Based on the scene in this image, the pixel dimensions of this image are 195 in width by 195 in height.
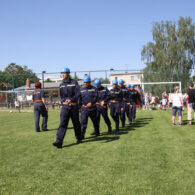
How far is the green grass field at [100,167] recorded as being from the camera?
12.1 ft

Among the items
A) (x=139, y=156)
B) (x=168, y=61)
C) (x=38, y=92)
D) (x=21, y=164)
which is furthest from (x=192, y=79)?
(x=21, y=164)

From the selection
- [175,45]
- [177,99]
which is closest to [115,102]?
[177,99]

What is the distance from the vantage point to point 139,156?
5.47 meters

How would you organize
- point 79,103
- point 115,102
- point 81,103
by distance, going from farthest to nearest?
point 115,102 → point 81,103 → point 79,103

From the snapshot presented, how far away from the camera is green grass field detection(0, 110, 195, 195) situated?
3.69 m

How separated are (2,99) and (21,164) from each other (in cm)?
2745

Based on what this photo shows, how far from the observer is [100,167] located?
4715 millimetres

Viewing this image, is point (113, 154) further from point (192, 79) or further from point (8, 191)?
point (192, 79)

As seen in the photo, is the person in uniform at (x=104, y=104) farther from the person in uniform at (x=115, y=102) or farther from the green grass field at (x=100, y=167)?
the green grass field at (x=100, y=167)

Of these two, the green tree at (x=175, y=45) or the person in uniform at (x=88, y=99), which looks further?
the green tree at (x=175, y=45)

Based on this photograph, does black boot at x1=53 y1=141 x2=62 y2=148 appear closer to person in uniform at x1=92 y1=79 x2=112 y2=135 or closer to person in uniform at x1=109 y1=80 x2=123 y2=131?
person in uniform at x1=92 y1=79 x2=112 y2=135

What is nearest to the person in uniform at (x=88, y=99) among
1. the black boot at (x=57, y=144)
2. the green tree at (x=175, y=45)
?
the black boot at (x=57, y=144)

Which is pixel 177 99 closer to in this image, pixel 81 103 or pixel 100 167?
pixel 81 103

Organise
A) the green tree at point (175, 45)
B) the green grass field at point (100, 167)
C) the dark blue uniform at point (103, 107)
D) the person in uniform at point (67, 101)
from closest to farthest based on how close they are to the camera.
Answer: the green grass field at point (100, 167) → the person in uniform at point (67, 101) → the dark blue uniform at point (103, 107) → the green tree at point (175, 45)
